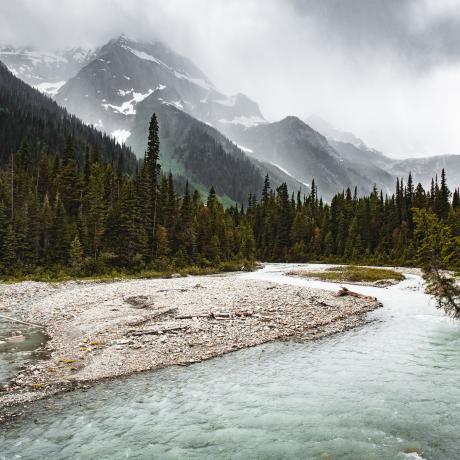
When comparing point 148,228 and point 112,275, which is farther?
point 148,228

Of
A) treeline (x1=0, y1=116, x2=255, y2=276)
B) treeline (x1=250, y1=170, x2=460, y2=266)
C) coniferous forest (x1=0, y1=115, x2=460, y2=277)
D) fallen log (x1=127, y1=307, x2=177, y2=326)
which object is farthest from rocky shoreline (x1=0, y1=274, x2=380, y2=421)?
treeline (x1=250, y1=170, x2=460, y2=266)

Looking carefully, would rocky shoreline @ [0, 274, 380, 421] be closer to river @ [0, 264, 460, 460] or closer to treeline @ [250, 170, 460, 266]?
river @ [0, 264, 460, 460]

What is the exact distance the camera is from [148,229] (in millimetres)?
59938

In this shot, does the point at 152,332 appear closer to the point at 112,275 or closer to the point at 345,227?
the point at 112,275

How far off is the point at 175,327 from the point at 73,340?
17.6 feet

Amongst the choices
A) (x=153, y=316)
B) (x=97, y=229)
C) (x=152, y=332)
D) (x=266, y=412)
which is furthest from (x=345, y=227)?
(x=266, y=412)

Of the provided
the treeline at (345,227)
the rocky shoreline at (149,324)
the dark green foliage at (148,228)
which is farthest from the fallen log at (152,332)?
the treeline at (345,227)

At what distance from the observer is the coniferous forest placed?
51.4 m

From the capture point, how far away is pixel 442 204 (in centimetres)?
10306

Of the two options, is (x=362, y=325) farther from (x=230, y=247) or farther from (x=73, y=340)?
(x=230, y=247)

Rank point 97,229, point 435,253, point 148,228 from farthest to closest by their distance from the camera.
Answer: point 148,228 → point 97,229 → point 435,253

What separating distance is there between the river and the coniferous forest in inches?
270

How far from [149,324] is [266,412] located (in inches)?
464

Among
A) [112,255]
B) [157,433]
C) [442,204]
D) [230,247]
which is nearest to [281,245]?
[230,247]
